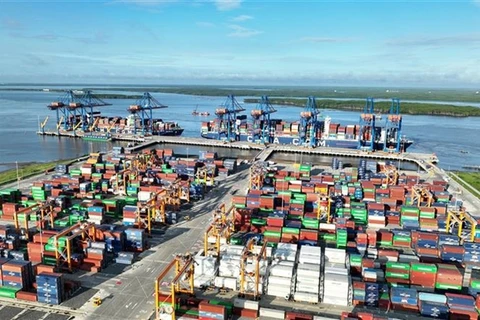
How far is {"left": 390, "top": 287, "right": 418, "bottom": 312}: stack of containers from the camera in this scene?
2532cm

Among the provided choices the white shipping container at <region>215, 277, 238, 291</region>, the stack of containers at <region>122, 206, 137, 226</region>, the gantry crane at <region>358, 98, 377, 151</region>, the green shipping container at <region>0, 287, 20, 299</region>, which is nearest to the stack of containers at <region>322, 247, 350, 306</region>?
the white shipping container at <region>215, 277, 238, 291</region>

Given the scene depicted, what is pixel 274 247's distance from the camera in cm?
3284

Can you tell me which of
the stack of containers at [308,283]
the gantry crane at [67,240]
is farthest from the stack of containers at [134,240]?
the stack of containers at [308,283]

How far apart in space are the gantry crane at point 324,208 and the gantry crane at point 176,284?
18.4 m

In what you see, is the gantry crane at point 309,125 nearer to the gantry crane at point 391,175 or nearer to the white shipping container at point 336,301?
the gantry crane at point 391,175

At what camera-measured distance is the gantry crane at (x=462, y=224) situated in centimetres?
3662

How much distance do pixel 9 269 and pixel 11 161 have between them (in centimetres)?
5948

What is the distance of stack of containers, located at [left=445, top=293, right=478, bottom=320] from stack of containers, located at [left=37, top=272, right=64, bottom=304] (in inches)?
1008

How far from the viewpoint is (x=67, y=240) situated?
1150 inches

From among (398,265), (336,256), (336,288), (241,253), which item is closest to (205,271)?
(241,253)

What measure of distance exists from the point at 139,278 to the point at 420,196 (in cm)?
3402

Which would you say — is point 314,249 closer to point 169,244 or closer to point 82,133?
point 169,244

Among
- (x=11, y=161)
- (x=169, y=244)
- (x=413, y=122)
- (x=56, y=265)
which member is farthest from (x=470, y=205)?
(x=413, y=122)

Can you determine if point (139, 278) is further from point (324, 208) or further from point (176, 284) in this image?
→ point (324, 208)
